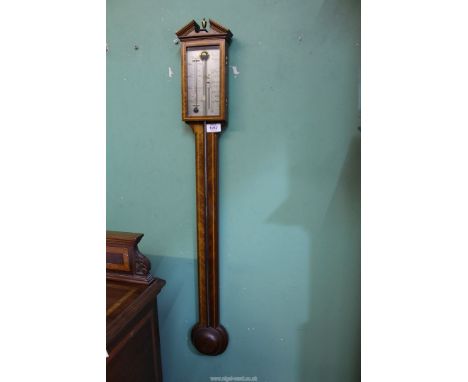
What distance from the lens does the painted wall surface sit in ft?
4.25

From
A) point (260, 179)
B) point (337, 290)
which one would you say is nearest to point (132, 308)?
point (260, 179)

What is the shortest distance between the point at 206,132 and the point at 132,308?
73 centimetres

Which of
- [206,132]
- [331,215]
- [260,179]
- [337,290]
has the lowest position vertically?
[337,290]

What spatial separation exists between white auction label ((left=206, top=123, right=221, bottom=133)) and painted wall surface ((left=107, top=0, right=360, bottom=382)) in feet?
0.19

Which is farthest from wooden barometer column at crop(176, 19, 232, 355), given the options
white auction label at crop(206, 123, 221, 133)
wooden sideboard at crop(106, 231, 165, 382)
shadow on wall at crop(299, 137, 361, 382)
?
shadow on wall at crop(299, 137, 361, 382)

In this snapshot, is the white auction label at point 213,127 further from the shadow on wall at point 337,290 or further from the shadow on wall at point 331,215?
the shadow on wall at point 337,290

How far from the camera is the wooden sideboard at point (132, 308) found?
3.50 ft

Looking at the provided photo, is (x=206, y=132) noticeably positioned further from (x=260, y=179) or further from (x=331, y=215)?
(x=331, y=215)

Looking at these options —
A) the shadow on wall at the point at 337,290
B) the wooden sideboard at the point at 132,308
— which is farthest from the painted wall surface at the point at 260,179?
the wooden sideboard at the point at 132,308

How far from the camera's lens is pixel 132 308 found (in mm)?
1073

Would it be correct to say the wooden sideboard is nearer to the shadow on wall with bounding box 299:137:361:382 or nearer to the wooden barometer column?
the wooden barometer column
